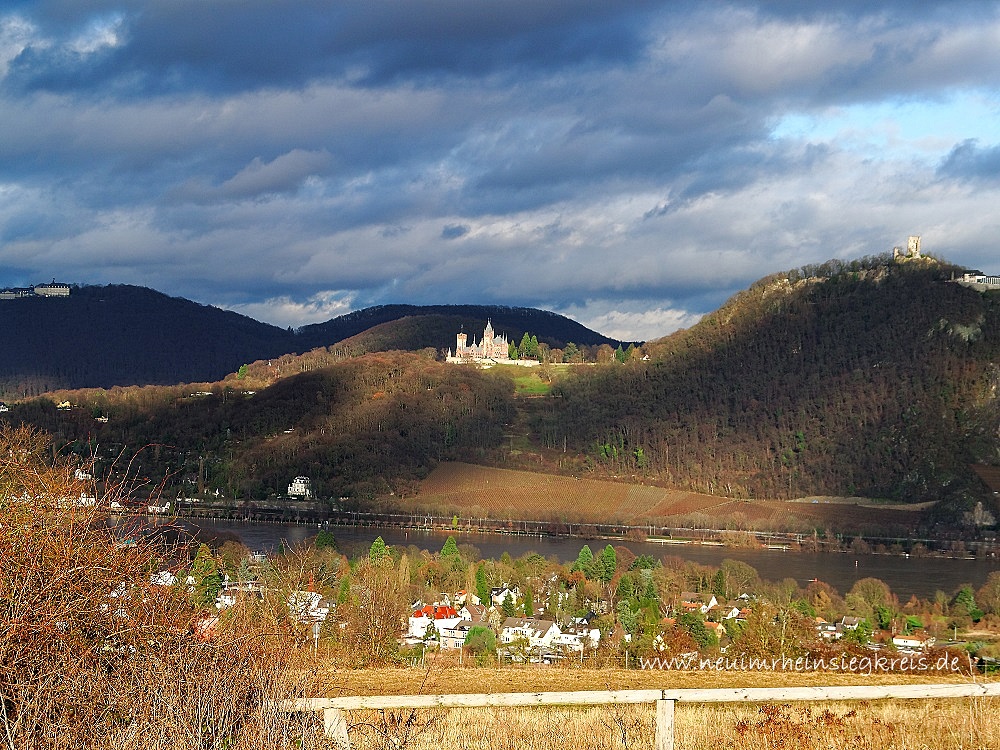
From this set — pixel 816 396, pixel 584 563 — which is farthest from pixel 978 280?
pixel 584 563

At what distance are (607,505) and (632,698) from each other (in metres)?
74.1

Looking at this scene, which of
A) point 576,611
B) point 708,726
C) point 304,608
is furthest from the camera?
point 576,611

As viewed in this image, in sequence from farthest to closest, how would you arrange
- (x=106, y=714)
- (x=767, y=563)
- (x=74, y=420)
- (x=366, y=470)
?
(x=74, y=420) < (x=366, y=470) < (x=767, y=563) < (x=106, y=714)

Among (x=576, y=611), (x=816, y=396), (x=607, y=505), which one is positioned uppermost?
(x=816, y=396)

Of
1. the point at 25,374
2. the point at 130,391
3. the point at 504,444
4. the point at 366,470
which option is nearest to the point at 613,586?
the point at 366,470

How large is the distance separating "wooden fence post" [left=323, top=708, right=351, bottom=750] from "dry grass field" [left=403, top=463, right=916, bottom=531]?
66.8m

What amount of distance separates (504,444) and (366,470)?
13.9 metres

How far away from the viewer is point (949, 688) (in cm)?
788

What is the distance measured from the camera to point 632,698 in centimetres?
749

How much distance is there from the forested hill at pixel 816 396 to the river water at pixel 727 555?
23913 mm

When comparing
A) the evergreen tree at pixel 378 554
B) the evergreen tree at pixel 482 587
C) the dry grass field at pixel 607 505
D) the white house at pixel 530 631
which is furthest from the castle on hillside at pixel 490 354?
the white house at pixel 530 631

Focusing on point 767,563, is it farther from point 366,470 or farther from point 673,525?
point 366,470

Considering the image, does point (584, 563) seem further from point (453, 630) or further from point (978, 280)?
point (978, 280)

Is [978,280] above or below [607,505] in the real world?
above
